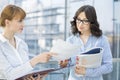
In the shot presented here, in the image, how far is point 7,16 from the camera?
1777mm

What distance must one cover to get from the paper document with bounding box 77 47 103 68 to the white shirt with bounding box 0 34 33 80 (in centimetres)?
34

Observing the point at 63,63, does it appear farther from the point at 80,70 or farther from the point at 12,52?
the point at 12,52

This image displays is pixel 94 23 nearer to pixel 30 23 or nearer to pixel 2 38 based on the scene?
pixel 2 38

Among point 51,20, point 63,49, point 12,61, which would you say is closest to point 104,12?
point 51,20

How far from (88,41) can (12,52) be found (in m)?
0.60

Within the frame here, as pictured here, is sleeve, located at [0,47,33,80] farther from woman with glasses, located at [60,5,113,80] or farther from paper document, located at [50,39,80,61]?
woman with glasses, located at [60,5,113,80]

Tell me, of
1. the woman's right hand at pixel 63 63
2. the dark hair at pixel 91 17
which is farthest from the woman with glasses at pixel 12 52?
the dark hair at pixel 91 17

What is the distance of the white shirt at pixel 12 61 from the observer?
5.53 feet

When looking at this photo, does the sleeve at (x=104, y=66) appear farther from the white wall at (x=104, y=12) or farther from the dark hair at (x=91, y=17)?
the white wall at (x=104, y=12)

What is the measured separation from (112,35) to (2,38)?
221 cm

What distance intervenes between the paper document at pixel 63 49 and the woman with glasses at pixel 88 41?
150 millimetres

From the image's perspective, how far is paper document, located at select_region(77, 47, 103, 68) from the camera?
184 cm

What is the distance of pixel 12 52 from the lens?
5.89ft

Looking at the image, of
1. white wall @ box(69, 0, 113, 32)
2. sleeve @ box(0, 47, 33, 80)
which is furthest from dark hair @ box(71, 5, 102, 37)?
white wall @ box(69, 0, 113, 32)
